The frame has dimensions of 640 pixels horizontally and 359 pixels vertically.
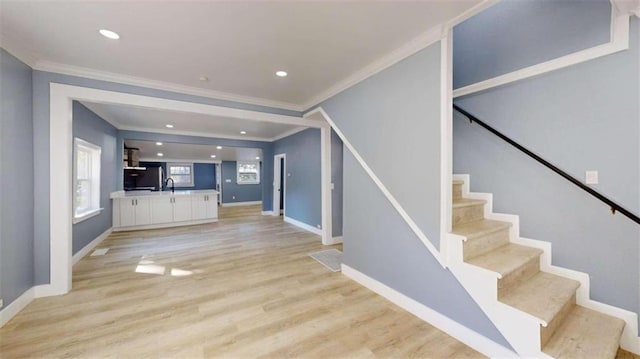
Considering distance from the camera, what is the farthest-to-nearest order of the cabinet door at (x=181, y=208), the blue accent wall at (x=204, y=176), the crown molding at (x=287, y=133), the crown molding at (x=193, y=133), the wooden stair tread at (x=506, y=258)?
the blue accent wall at (x=204, y=176) < the cabinet door at (x=181, y=208) < the crown molding at (x=287, y=133) < the crown molding at (x=193, y=133) < the wooden stair tread at (x=506, y=258)

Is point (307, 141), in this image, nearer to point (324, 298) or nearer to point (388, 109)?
point (388, 109)

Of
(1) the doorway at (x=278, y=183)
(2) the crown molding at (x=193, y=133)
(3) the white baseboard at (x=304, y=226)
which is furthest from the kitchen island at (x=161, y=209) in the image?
(3) the white baseboard at (x=304, y=226)

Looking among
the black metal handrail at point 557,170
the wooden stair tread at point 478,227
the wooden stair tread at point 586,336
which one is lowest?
the wooden stair tread at point 586,336

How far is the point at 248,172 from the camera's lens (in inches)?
481

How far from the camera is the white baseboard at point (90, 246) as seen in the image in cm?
373

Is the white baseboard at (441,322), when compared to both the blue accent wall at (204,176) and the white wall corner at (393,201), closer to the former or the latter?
the white wall corner at (393,201)

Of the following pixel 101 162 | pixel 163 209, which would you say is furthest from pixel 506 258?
pixel 163 209

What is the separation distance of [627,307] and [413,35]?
9.09 ft

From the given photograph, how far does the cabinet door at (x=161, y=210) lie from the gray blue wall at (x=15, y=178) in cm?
384

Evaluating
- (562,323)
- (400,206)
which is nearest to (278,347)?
(400,206)

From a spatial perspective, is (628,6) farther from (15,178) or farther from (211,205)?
(211,205)

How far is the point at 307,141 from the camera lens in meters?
6.13

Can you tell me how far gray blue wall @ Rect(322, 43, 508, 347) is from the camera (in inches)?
82.9

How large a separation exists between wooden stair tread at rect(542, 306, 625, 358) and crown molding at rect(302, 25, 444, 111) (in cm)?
246
